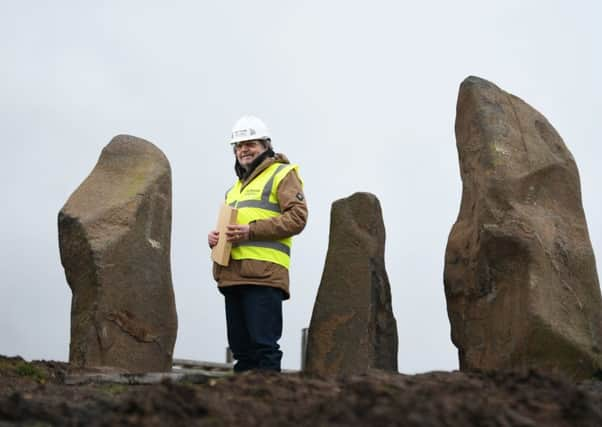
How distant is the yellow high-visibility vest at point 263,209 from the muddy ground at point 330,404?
2.31 meters

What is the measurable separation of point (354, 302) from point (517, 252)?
1.51 meters

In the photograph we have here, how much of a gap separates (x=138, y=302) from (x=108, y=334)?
35cm

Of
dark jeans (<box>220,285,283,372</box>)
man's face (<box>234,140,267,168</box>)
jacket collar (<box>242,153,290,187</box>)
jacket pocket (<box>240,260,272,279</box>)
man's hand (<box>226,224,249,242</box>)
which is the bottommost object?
dark jeans (<box>220,285,283,372</box>)

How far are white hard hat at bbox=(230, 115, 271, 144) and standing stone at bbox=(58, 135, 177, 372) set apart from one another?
139 centimetres

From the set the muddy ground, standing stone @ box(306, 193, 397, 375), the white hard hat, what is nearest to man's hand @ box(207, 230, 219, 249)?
the white hard hat

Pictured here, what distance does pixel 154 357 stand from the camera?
28.1 ft

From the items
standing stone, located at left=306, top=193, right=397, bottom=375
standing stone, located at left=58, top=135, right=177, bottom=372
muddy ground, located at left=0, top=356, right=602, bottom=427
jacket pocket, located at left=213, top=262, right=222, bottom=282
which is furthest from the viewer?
standing stone, located at left=306, top=193, right=397, bottom=375

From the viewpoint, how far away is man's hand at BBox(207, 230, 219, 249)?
24.7 feet

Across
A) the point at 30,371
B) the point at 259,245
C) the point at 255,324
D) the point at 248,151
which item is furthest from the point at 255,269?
the point at 30,371

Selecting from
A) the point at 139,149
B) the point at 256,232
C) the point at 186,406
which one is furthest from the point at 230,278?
the point at 186,406

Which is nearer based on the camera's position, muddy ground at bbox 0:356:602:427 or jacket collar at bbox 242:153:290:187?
Answer: muddy ground at bbox 0:356:602:427

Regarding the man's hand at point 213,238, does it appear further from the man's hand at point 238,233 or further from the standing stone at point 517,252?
the standing stone at point 517,252

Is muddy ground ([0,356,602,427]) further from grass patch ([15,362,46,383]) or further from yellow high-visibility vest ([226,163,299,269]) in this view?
yellow high-visibility vest ([226,163,299,269])

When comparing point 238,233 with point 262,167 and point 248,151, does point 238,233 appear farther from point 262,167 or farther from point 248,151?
point 248,151
